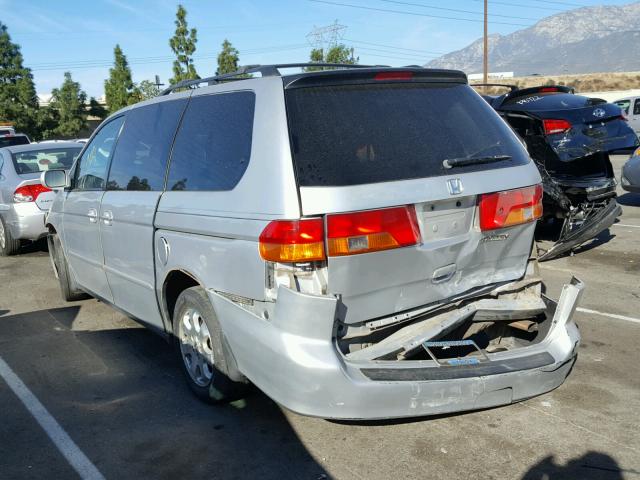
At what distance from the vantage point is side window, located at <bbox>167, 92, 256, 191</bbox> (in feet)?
10.8

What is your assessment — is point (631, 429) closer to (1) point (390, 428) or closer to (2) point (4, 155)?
(1) point (390, 428)

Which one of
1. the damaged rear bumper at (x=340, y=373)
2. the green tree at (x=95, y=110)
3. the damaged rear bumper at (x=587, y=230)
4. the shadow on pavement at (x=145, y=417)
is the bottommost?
the shadow on pavement at (x=145, y=417)

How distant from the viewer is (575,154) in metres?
6.83

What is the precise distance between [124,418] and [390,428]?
1624 millimetres

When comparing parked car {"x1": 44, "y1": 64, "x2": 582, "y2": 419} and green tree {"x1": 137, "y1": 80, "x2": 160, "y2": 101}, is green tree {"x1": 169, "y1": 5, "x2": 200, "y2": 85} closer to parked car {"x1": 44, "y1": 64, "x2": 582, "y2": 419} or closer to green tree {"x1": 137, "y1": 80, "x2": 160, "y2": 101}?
green tree {"x1": 137, "y1": 80, "x2": 160, "y2": 101}

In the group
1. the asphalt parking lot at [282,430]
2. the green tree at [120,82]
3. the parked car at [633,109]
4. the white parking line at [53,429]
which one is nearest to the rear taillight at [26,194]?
the asphalt parking lot at [282,430]

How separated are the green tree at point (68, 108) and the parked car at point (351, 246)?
44.8 m

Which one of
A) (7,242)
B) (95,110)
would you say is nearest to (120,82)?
(95,110)

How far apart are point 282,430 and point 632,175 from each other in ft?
28.2

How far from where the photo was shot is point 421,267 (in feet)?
10.3

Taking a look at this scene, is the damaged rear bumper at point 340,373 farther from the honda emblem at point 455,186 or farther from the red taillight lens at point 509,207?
the honda emblem at point 455,186

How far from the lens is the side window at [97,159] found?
4.86 m

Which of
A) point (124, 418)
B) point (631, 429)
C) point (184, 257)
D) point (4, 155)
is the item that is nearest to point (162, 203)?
point (184, 257)

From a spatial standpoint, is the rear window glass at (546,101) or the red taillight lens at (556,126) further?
the rear window glass at (546,101)
